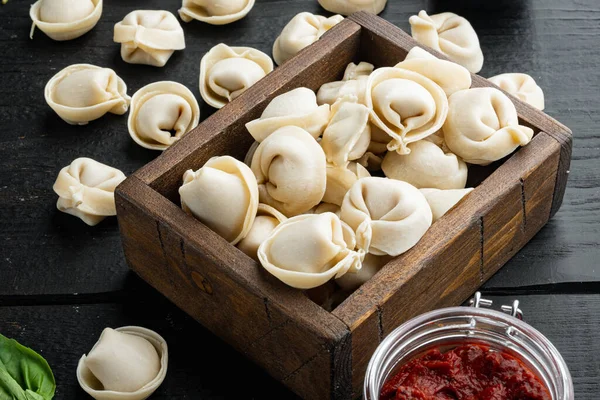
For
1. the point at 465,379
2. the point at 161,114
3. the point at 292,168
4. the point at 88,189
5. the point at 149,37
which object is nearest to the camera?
the point at 465,379

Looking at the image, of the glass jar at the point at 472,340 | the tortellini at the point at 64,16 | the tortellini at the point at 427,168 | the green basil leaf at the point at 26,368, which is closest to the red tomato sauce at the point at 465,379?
the glass jar at the point at 472,340

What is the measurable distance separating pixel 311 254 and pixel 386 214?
0.42ft

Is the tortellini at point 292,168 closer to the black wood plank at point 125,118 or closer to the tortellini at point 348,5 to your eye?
the black wood plank at point 125,118

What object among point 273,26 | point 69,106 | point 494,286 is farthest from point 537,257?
point 69,106

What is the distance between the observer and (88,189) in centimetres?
172

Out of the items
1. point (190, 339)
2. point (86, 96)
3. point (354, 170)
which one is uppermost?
point (354, 170)

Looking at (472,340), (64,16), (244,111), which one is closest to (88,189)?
(244,111)

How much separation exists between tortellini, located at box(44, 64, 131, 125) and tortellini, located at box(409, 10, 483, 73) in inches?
18.9

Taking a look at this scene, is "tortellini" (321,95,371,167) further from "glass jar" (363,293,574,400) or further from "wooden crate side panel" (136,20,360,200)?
"glass jar" (363,293,574,400)

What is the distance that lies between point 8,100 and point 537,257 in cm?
89

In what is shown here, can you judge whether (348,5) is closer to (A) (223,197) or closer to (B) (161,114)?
A: (B) (161,114)

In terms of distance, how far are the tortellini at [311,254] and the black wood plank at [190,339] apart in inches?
9.0

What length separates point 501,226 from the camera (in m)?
1.58

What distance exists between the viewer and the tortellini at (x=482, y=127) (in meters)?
1.55
